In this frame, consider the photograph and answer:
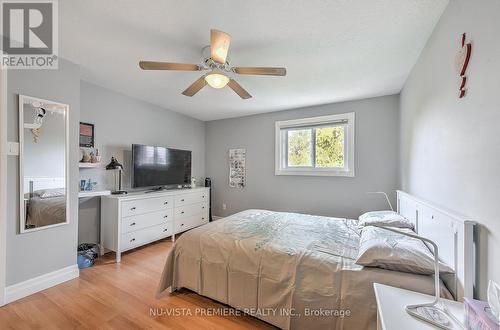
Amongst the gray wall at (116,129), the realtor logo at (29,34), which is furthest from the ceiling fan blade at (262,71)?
the gray wall at (116,129)

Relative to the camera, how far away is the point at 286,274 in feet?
5.14

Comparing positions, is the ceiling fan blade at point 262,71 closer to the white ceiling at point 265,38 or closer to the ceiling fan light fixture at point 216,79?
the ceiling fan light fixture at point 216,79

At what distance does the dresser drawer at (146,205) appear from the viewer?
2855mm

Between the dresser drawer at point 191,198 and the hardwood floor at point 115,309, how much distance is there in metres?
1.45

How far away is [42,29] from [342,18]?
2503 mm

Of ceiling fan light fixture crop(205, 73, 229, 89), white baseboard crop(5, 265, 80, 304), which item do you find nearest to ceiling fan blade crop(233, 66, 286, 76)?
ceiling fan light fixture crop(205, 73, 229, 89)

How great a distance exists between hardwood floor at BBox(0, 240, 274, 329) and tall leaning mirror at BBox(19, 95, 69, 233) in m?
0.71

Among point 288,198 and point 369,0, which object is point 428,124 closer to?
point 369,0

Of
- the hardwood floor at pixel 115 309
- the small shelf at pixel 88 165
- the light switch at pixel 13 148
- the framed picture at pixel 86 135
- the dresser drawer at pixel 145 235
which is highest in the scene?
the framed picture at pixel 86 135

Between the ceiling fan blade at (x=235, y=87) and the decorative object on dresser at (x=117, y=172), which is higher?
the ceiling fan blade at (x=235, y=87)

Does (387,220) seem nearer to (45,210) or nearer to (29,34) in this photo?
(45,210)

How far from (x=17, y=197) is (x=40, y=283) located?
3.00 feet

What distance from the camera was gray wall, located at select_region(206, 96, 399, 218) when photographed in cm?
316

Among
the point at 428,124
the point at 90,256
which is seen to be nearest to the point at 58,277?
the point at 90,256
